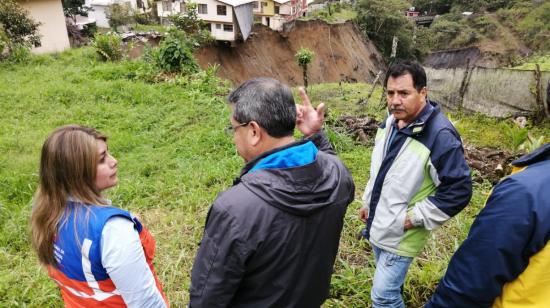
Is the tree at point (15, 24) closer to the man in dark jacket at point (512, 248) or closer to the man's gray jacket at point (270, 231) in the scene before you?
the man's gray jacket at point (270, 231)

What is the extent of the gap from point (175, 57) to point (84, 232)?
9.44 m

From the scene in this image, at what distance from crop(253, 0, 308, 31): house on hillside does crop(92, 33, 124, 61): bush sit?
2242cm

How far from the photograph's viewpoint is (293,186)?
1475 millimetres

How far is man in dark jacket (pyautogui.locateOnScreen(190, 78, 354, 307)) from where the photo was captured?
1.44 metres

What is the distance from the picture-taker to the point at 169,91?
9469mm

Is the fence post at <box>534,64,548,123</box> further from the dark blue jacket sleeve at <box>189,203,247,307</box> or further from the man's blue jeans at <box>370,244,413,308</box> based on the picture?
the dark blue jacket sleeve at <box>189,203,247,307</box>

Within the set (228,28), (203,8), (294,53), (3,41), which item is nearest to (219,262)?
(3,41)

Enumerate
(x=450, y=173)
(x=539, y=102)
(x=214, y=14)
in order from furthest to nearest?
1. (x=214, y=14)
2. (x=539, y=102)
3. (x=450, y=173)

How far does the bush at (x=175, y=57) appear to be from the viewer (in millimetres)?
10344

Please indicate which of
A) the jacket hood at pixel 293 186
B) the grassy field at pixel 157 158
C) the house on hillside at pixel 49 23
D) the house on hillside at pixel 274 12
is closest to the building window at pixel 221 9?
the house on hillside at pixel 274 12

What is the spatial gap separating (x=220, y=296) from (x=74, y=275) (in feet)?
2.31

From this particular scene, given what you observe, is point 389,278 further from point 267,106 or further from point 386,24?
point 386,24

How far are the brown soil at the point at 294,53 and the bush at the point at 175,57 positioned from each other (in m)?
13.0

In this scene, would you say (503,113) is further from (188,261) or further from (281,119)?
(281,119)
